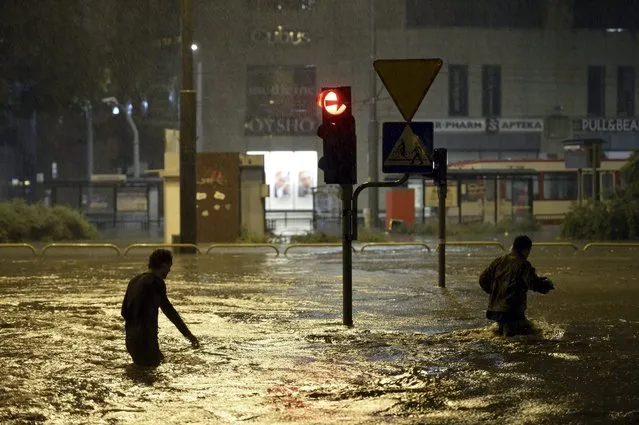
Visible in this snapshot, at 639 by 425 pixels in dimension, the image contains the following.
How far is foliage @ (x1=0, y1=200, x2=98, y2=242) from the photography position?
3216 cm

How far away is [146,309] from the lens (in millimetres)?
9719

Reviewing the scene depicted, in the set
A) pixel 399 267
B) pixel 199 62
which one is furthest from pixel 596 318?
pixel 199 62

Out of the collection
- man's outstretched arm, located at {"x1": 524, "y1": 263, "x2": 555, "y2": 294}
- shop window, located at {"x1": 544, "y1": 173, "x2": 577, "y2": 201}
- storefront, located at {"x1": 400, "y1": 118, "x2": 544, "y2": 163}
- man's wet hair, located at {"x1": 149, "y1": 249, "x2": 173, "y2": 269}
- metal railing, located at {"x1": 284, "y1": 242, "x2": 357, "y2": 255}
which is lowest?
metal railing, located at {"x1": 284, "y1": 242, "x2": 357, "y2": 255}

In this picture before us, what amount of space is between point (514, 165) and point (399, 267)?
24.3 m

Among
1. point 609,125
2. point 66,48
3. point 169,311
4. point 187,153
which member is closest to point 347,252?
point 169,311

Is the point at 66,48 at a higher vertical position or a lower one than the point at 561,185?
higher

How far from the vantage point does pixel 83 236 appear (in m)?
34.6

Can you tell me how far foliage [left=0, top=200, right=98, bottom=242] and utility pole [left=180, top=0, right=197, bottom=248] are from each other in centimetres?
825

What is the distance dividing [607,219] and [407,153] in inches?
838

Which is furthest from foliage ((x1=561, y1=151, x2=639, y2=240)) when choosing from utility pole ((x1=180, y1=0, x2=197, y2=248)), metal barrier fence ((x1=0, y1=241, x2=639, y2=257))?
utility pole ((x1=180, y1=0, x2=197, y2=248))

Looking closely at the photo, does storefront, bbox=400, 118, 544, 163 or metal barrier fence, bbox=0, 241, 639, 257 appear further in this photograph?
storefront, bbox=400, 118, 544, 163

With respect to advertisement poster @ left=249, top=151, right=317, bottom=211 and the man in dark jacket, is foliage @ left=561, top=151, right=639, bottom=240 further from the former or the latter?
advertisement poster @ left=249, top=151, right=317, bottom=211

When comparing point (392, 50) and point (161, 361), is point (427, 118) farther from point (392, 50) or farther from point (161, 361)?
point (161, 361)

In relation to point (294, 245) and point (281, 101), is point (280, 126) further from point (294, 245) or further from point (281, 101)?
point (294, 245)
